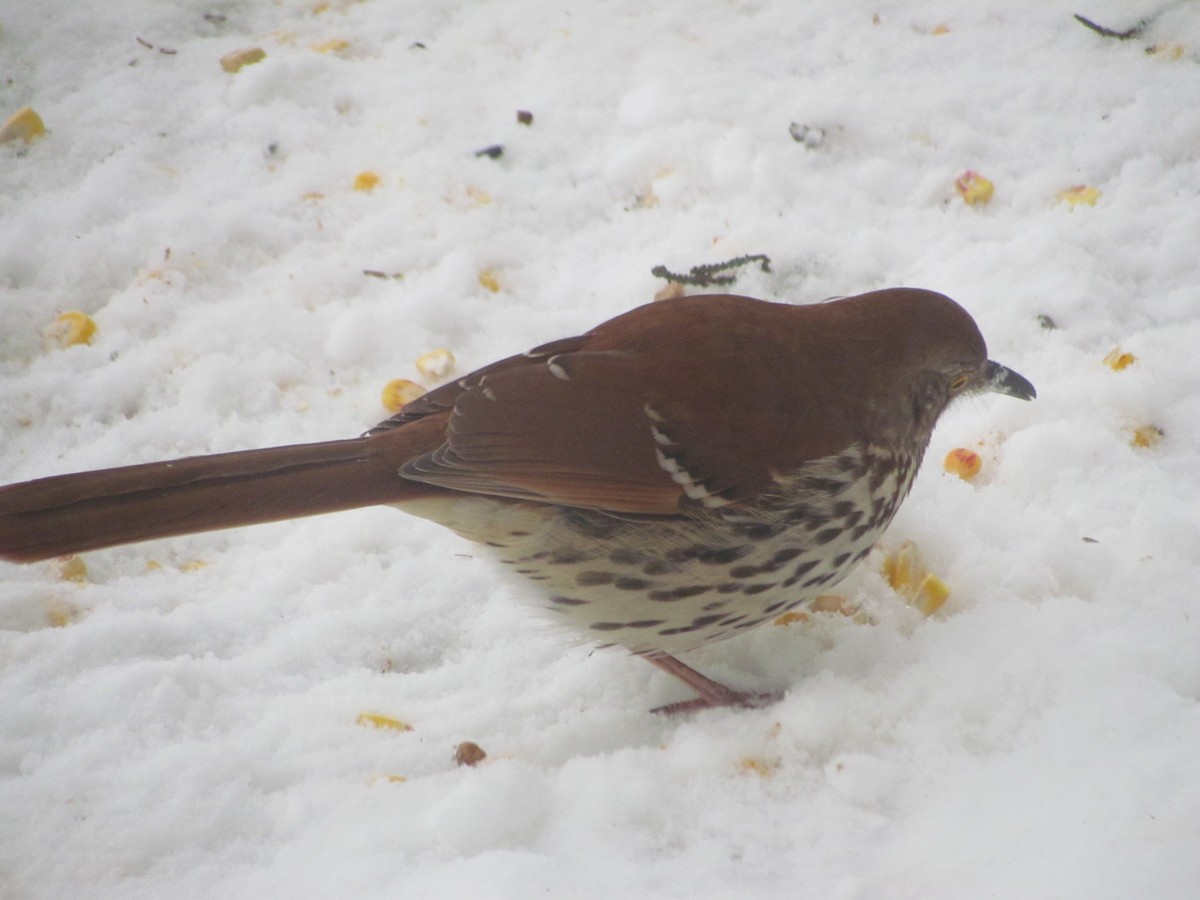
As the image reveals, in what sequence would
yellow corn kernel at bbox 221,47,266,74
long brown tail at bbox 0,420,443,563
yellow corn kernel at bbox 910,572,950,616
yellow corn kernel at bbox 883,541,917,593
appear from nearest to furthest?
long brown tail at bbox 0,420,443,563 < yellow corn kernel at bbox 910,572,950,616 < yellow corn kernel at bbox 883,541,917,593 < yellow corn kernel at bbox 221,47,266,74

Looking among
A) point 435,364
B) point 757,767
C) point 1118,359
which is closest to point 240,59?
point 435,364

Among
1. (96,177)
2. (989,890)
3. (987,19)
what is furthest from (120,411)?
(987,19)

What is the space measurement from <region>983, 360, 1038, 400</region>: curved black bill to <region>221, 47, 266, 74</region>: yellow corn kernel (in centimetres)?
297

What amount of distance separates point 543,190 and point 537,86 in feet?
1.86

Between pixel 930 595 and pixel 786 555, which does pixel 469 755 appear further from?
pixel 930 595

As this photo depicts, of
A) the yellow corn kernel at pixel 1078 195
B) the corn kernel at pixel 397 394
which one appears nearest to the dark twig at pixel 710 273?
the corn kernel at pixel 397 394

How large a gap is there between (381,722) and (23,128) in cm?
271

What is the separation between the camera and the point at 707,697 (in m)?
2.36

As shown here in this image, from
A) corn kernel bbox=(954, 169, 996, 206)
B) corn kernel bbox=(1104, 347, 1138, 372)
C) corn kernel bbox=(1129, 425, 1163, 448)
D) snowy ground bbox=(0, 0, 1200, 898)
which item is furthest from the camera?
corn kernel bbox=(954, 169, 996, 206)

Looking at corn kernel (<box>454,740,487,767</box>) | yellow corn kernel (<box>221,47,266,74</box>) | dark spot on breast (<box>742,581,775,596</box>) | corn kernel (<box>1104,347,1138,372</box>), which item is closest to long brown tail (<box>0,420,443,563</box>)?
corn kernel (<box>454,740,487,767</box>)

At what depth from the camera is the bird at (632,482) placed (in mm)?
2182

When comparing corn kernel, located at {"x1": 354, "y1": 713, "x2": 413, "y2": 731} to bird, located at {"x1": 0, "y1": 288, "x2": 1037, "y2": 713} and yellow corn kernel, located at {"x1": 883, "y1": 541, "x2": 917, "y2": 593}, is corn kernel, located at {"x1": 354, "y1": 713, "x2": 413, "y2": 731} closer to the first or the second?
bird, located at {"x1": 0, "y1": 288, "x2": 1037, "y2": 713}

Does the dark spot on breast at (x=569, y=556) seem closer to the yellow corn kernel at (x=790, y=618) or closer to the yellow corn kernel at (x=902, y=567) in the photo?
the yellow corn kernel at (x=790, y=618)

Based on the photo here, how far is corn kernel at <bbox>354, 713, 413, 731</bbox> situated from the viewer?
2355mm
